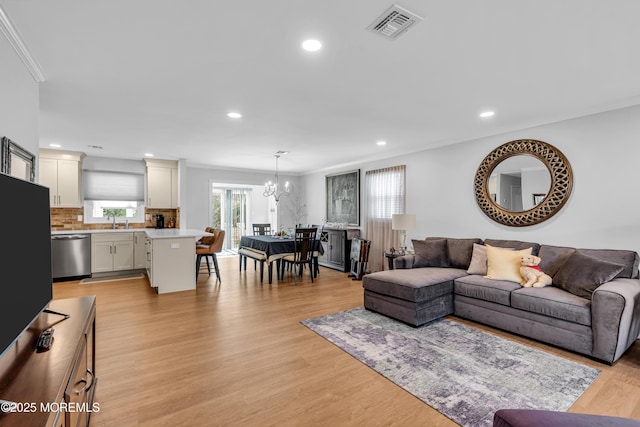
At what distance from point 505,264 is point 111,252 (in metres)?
6.90

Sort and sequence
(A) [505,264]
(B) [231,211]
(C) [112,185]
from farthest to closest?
1. (B) [231,211]
2. (C) [112,185]
3. (A) [505,264]

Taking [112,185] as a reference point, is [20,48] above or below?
above

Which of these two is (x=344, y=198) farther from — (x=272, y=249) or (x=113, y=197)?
(x=113, y=197)

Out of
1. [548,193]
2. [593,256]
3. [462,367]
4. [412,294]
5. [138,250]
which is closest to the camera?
[462,367]

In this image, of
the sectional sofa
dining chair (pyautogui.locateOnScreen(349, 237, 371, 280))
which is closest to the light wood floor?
the sectional sofa

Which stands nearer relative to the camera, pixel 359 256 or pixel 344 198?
pixel 359 256

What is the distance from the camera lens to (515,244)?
3.98 m

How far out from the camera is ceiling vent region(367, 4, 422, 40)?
178 cm

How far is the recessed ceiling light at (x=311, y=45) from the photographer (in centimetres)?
210

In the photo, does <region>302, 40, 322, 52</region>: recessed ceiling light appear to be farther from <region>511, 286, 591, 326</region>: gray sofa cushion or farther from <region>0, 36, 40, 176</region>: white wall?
<region>511, 286, 591, 326</region>: gray sofa cushion

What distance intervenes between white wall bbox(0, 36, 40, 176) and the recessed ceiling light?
6.35ft

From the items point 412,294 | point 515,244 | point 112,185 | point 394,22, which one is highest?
point 394,22

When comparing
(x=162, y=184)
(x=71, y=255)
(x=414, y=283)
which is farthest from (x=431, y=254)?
(x=71, y=255)

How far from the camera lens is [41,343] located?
1.29 meters
